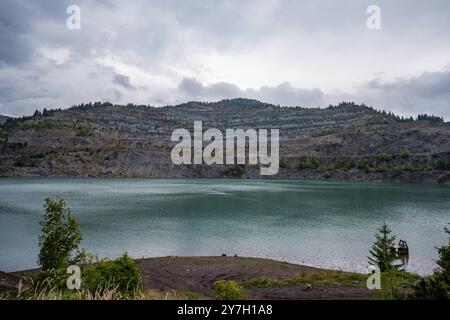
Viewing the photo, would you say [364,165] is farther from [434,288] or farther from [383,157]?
[434,288]

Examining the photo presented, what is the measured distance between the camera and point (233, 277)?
24.4 m

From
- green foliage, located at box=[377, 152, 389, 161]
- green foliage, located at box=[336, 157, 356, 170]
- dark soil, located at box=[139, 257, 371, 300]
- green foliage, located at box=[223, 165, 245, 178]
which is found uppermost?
green foliage, located at box=[377, 152, 389, 161]

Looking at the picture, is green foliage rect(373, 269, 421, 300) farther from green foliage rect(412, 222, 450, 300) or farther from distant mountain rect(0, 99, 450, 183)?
distant mountain rect(0, 99, 450, 183)

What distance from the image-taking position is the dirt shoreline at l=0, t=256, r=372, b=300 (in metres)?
18.4

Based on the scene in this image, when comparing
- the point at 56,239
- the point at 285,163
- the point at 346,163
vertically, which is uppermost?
the point at 285,163

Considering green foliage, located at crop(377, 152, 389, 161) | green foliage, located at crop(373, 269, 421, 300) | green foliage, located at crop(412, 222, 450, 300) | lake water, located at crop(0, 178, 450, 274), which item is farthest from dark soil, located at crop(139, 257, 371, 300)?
green foliage, located at crop(377, 152, 389, 161)

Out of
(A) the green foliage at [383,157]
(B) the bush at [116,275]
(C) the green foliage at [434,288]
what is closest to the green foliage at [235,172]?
(A) the green foliage at [383,157]

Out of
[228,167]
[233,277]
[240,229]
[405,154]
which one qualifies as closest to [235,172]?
[228,167]

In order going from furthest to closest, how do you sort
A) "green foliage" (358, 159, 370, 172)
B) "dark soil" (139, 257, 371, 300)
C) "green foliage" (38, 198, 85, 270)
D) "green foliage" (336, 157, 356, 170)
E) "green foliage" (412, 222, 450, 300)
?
1. "green foliage" (336, 157, 356, 170)
2. "green foliage" (358, 159, 370, 172)
3. "green foliage" (38, 198, 85, 270)
4. "dark soil" (139, 257, 371, 300)
5. "green foliage" (412, 222, 450, 300)

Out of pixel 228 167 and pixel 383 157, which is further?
pixel 228 167

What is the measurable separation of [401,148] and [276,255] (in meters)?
147
